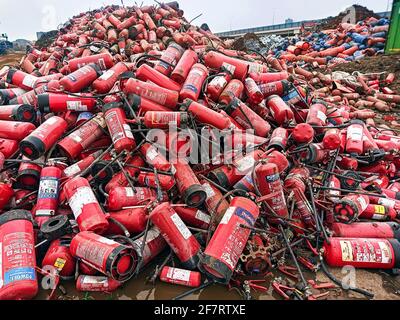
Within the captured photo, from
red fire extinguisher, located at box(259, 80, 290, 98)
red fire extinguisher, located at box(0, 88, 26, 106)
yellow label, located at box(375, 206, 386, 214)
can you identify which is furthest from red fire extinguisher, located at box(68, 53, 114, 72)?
yellow label, located at box(375, 206, 386, 214)

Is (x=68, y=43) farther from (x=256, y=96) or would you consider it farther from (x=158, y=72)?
(x=256, y=96)

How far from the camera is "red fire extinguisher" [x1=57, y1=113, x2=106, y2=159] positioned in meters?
3.08

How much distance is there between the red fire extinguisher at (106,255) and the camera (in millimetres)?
2057

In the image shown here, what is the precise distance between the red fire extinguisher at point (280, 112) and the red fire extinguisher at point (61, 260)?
9.33 ft

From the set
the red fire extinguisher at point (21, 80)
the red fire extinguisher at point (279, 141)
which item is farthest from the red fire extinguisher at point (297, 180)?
the red fire extinguisher at point (21, 80)

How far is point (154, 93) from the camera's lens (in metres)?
3.41

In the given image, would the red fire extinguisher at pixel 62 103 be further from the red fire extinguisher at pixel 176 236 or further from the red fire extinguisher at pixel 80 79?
the red fire extinguisher at pixel 176 236

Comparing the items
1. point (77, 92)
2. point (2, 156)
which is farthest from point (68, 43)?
point (2, 156)

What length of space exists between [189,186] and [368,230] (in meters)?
1.72

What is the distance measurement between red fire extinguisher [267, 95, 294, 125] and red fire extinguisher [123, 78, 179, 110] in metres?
1.32

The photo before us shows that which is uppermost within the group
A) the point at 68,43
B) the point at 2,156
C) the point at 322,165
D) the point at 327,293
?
the point at 68,43

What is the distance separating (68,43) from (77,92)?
5.55 m

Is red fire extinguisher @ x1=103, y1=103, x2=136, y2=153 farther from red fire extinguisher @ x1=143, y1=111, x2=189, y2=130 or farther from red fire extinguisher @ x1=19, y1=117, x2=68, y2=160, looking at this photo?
red fire extinguisher @ x1=19, y1=117, x2=68, y2=160
